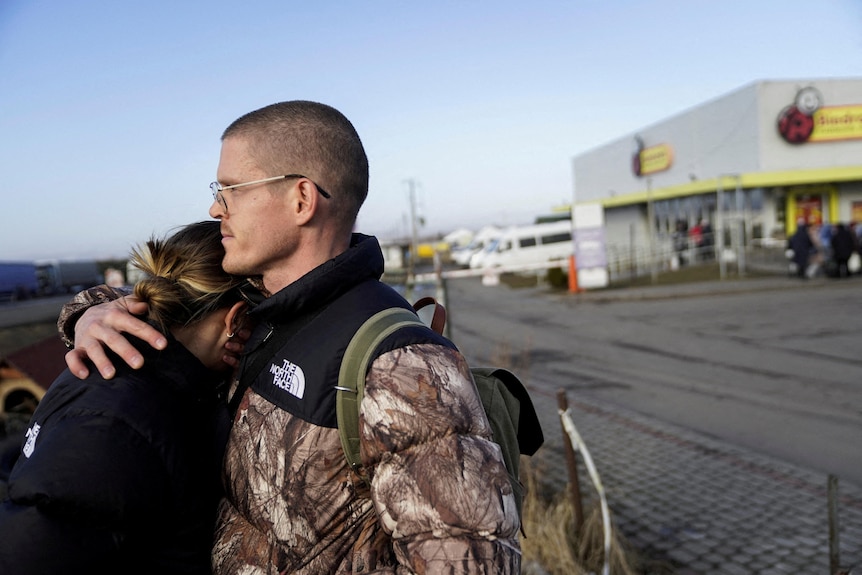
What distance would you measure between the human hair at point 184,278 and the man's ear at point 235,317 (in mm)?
29

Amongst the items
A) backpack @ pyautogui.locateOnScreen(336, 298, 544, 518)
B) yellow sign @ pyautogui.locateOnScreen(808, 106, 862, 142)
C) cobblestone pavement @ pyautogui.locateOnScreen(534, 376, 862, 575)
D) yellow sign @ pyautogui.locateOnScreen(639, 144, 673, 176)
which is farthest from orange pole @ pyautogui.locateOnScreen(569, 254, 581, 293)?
backpack @ pyautogui.locateOnScreen(336, 298, 544, 518)

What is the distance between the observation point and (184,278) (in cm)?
185

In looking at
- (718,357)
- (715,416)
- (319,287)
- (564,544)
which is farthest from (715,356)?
(319,287)

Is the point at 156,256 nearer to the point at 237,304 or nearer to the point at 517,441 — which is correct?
the point at 237,304

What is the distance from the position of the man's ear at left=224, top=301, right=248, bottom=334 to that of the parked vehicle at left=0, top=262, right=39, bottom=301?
44.0m

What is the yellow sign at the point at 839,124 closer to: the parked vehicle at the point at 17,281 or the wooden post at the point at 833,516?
the wooden post at the point at 833,516

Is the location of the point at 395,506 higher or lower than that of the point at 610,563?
higher

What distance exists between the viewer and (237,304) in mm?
1911

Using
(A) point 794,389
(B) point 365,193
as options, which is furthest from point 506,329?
(B) point 365,193

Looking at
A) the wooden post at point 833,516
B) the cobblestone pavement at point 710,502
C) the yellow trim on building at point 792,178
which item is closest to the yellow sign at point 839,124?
the yellow trim on building at point 792,178

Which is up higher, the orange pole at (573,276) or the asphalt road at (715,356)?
the orange pole at (573,276)

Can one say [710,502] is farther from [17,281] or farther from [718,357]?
[17,281]

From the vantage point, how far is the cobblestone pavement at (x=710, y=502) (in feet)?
15.5

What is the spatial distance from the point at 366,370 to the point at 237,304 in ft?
2.10
